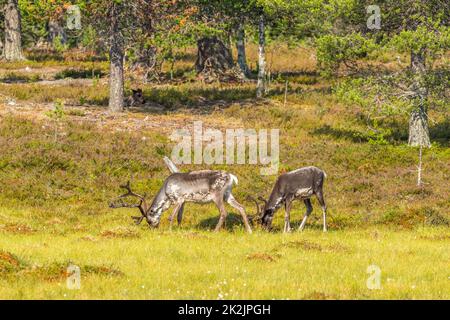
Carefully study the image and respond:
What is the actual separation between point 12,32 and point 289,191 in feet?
134

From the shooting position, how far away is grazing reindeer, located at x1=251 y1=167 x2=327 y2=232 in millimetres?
21080

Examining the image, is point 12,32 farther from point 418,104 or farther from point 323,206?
point 323,206

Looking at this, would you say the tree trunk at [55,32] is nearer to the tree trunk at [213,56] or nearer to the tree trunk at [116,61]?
the tree trunk at [213,56]

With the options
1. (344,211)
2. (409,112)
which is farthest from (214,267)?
(409,112)

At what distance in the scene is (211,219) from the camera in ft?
75.5

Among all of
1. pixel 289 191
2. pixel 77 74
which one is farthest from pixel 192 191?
pixel 77 74

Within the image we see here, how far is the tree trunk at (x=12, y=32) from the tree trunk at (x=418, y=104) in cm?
3349

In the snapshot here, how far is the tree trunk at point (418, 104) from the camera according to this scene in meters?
32.0

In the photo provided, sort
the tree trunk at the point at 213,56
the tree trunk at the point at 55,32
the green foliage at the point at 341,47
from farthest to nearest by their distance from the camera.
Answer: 1. the tree trunk at the point at 55,32
2. the tree trunk at the point at 213,56
3. the green foliage at the point at 341,47

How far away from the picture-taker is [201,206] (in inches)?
989

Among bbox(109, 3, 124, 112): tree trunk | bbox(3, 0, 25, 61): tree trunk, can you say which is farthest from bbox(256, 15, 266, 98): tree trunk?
bbox(3, 0, 25, 61): tree trunk

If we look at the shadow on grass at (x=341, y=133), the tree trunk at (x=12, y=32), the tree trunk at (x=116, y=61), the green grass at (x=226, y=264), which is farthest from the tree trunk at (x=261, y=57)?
the green grass at (x=226, y=264)

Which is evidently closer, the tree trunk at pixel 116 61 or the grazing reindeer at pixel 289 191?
the grazing reindeer at pixel 289 191
